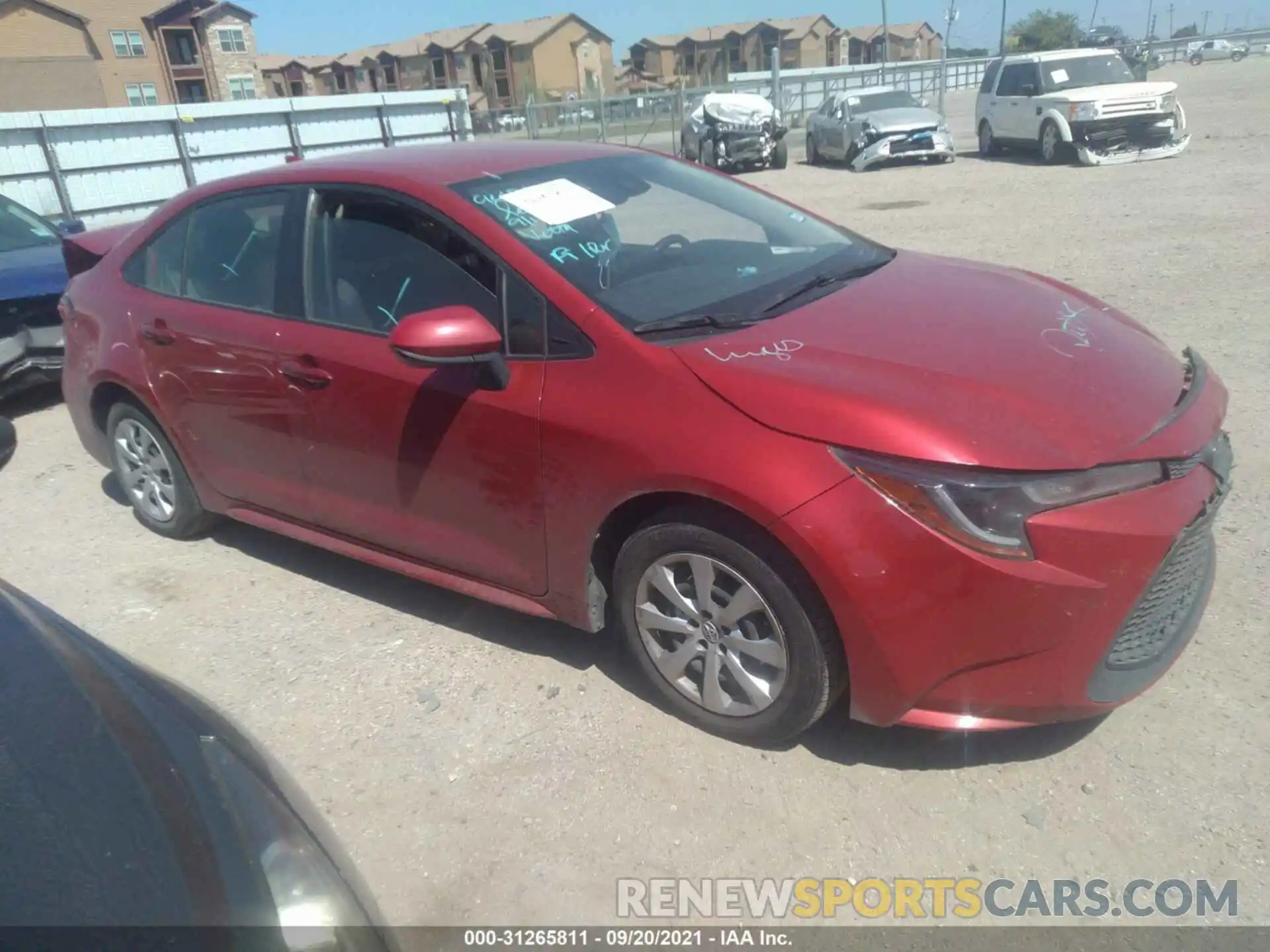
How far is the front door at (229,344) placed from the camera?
376 cm

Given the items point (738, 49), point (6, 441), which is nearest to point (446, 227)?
point (6, 441)

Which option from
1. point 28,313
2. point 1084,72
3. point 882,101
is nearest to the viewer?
point 28,313

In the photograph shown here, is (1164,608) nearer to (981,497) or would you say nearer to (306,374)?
(981,497)

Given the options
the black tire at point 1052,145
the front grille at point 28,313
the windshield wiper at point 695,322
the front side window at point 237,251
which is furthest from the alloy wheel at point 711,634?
the black tire at point 1052,145

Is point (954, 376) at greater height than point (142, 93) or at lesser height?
lesser

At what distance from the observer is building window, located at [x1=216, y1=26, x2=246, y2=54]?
6172 centimetres

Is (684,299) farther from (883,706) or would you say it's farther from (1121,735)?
(1121,735)

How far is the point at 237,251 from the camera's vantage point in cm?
400

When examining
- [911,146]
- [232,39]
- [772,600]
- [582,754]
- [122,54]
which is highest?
[232,39]

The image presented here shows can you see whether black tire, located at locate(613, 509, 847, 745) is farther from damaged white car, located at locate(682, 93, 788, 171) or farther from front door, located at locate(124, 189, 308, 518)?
damaged white car, located at locate(682, 93, 788, 171)

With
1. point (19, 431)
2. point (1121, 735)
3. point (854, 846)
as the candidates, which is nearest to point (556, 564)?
point (854, 846)

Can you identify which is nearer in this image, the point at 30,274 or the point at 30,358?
the point at 30,358

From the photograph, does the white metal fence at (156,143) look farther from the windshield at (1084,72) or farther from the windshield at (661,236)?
the windshield at (661,236)

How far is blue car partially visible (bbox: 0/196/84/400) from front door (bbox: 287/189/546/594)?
388 cm
